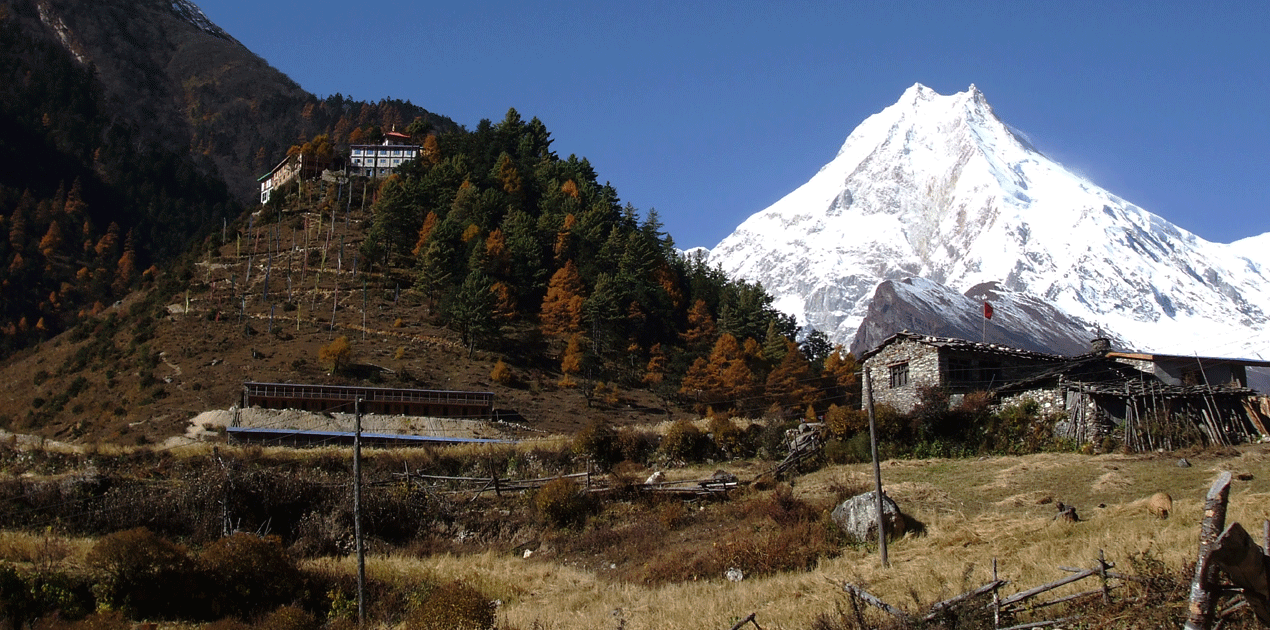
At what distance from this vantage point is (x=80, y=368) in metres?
76.3

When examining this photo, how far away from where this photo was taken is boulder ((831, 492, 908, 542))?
1008 inches

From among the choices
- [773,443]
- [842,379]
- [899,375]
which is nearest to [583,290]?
[842,379]

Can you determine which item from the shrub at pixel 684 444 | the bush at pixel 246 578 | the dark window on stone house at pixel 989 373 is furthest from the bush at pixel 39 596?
the dark window on stone house at pixel 989 373

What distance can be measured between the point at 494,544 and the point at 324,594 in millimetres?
8515

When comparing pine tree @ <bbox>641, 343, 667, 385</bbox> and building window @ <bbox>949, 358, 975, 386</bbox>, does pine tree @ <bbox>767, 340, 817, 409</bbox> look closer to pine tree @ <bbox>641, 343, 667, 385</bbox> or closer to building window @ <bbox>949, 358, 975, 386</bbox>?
pine tree @ <bbox>641, 343, 667, 385</bbox>

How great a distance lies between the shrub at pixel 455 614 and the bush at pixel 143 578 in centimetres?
802

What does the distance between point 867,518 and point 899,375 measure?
23.3 meters

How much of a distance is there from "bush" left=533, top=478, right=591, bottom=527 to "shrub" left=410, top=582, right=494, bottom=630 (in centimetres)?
1489

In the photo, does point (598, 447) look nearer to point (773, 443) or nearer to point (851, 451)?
point (773, 443)

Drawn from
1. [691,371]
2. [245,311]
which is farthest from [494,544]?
[245,311]

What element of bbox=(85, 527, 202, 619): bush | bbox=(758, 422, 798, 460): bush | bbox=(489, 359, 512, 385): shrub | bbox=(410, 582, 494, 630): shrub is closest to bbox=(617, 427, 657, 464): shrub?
bbox=(758, 422, 798, 460): bush

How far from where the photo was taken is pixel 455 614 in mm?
19578

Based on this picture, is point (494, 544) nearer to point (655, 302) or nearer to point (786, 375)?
point (786, 375)

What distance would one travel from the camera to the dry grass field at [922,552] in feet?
61.3
